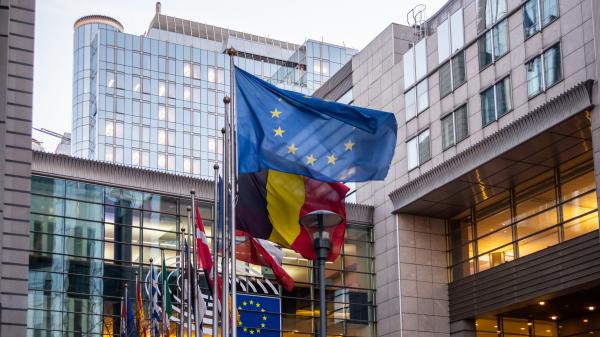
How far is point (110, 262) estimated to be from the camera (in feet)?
169

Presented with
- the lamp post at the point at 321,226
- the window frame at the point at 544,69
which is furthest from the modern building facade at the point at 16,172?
the window frame at the point at 544,69

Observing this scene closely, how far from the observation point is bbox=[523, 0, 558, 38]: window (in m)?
46.1

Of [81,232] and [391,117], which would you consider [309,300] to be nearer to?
[81,232]

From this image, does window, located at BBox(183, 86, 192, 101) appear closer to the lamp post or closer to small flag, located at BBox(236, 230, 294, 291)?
small flag, located at BBox(236, 230, 294, 291)

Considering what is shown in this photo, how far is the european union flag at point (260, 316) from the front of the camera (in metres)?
54.3

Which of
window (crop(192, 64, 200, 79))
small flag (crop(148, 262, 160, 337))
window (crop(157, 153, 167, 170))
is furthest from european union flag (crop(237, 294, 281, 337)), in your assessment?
window (crop(192, 64, 200, 79))

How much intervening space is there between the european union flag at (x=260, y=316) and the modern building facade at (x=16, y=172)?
2592 centimetres

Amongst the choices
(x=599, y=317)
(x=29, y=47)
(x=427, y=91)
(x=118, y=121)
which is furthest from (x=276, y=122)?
(x=118, y=121)

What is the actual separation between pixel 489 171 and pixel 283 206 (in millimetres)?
24653

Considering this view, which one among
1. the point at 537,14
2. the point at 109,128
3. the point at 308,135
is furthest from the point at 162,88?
the point at 308,135

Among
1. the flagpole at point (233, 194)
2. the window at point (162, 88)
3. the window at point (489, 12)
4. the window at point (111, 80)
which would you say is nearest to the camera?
the flagpole at point (233, 194)

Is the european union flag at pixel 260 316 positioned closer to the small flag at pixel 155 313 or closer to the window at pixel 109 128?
the small flag at pixel 155 313

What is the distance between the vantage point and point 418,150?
182 ft

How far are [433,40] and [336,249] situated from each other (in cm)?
2903
